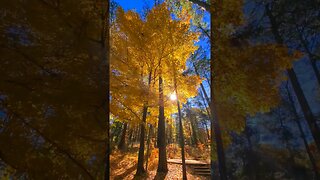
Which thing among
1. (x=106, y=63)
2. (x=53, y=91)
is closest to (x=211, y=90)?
(x=106, y=63)

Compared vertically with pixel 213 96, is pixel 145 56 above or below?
above

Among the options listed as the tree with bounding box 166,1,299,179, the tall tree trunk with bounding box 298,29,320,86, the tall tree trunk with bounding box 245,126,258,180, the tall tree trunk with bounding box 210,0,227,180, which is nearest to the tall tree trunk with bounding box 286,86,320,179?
the tree with bounding box 166,1,299,179

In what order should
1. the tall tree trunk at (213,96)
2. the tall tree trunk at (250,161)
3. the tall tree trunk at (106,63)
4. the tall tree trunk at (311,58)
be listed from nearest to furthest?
1. the tall tree trunk at (311,58)
2. the tall tree trunk at (250,161)
3. the tall tree trunk at (213,96)
4. the tall tree trunk at (106,63)

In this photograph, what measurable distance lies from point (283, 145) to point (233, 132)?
0.52 metres

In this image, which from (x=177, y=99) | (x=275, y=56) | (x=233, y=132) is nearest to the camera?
(x=275, y=56)

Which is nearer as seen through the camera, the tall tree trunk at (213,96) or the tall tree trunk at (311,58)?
the tall tree trunk at (311,58)

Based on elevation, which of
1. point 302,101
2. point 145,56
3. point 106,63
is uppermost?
point 145,56

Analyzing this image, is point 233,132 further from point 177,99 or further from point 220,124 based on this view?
point 177,99

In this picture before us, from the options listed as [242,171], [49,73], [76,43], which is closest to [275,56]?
[242,171]

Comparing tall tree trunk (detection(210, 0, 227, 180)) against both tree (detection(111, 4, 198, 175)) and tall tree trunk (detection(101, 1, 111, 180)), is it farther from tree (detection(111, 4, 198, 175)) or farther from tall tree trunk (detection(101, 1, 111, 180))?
tree (detection(111, 4, 198, 175))

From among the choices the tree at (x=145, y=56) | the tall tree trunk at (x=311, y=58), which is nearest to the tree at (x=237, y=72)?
the tall tree trunk at (x=311, y=58)

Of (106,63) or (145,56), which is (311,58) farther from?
(145,56)

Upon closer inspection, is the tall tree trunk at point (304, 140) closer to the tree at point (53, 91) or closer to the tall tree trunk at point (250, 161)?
the tall tree trunk at point (250, 161)

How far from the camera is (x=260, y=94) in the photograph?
7.75ft
